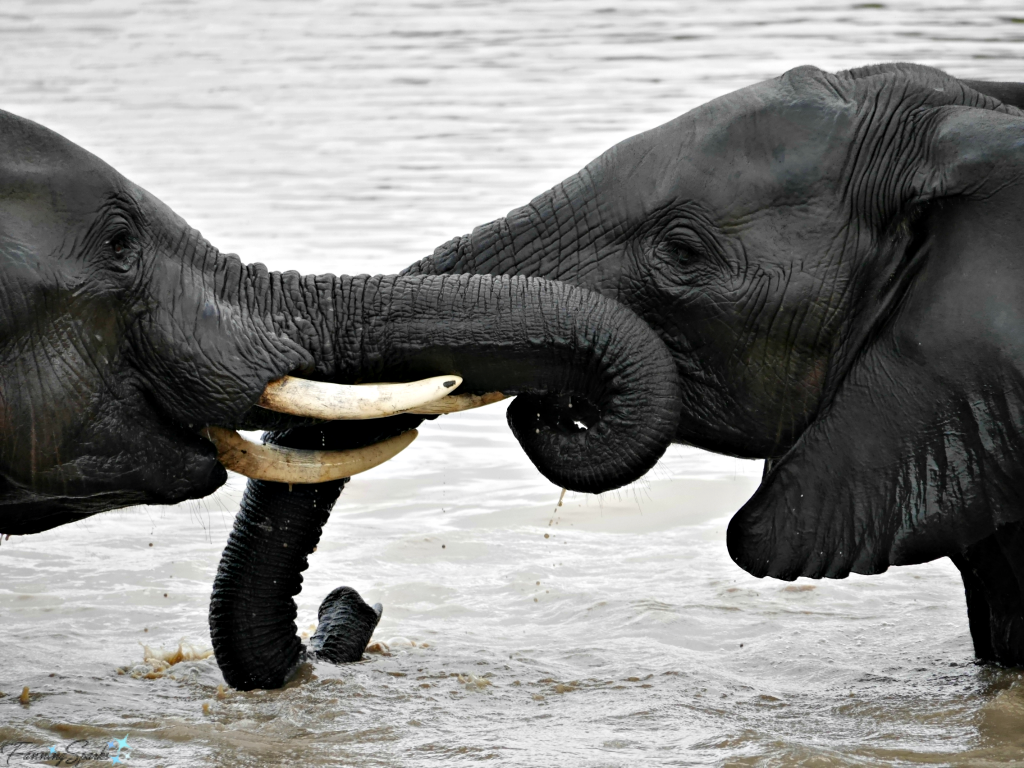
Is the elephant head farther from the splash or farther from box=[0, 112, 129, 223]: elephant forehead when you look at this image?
the splash

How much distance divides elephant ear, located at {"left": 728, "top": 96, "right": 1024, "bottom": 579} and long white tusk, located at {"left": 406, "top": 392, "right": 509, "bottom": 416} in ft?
2.92

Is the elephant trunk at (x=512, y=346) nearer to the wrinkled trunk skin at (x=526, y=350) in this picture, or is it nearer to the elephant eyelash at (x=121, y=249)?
the wrinkled trunk skin at (x=526, y=350)

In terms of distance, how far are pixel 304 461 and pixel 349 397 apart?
0.51 m

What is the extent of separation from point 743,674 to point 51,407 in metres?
2.82

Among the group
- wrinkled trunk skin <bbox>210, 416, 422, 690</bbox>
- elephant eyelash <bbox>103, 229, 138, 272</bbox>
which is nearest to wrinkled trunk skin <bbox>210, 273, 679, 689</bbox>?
elephant eyelash <bbox>103, 229, 138, 272</bbox>

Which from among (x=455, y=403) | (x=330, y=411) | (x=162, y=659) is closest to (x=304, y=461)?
(x=330, y=411)

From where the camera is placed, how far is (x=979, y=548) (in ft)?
20.3

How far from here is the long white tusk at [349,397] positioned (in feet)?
17.3

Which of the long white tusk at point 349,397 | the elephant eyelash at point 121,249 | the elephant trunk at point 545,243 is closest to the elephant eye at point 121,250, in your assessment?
the elephant eyelash at point 121,249

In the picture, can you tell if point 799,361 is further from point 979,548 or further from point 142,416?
point 142,416

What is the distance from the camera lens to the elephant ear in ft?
17.2

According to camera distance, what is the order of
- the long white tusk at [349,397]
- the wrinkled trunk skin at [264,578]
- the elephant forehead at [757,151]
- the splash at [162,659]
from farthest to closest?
the splash at [162,659] → the wrinkled trunk skin at [264,578] → the elephant forehead at [757,151] → the long white tusk at [349,397]

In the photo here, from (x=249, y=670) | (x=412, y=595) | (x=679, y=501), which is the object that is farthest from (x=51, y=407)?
(x=679, y=501)

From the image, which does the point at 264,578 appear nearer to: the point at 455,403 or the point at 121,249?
the point at 455,403
